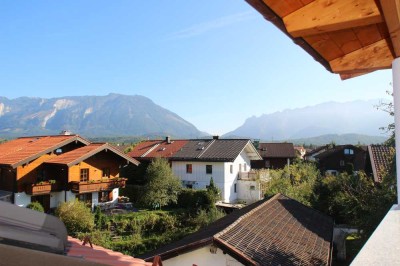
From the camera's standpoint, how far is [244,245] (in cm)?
912

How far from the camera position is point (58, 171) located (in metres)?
24.0

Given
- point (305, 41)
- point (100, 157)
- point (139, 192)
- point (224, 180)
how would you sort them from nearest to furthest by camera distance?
point (305, 41)
point (100, 157)
point (139, 192)
point (224, 180)

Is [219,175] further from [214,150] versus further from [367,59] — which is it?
[367,59]

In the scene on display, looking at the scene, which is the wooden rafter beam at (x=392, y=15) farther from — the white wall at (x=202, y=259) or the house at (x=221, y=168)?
the house at (x=221, y=168)

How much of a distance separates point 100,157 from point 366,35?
2582cm

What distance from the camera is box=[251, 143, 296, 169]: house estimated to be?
47438 millimetres

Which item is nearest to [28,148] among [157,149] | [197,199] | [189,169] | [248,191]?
[197,199]

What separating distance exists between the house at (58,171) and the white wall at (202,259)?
1505 cm

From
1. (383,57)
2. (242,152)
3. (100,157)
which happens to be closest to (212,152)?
(242,152)

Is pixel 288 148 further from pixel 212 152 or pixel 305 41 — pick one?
pixel 305 41

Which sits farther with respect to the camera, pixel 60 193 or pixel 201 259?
pixel 60 193

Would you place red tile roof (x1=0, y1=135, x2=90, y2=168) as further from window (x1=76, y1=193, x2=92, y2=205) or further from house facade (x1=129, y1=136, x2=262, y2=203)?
house facade (x1=129, y1=136, x2=262, y2=203)

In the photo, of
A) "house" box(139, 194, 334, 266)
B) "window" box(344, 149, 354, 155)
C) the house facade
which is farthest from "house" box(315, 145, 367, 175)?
"house" box(139, 194, 334, 266)

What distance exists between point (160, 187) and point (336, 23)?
2444cm
